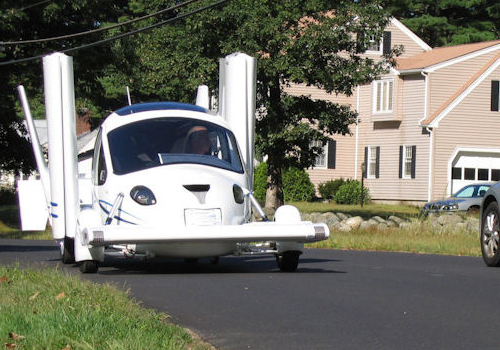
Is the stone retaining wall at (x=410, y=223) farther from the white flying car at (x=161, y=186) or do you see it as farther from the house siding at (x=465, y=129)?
the house siding at (x=465, y=129)

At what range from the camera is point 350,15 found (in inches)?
1319

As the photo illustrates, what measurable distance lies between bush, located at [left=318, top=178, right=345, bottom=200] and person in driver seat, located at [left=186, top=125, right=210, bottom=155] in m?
37.7

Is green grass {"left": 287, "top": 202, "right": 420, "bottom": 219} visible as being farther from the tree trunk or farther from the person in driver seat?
the person in driver seat

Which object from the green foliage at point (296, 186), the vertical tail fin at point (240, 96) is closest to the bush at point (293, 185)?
the green foliage at point (296, 186)

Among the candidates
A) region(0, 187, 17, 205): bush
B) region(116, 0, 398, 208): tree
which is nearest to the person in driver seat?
region(116, 0, 398, 208): tree

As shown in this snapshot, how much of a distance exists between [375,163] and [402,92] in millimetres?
4009

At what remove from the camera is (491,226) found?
46.9 feet

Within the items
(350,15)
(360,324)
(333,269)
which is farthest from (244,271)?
(350,15)

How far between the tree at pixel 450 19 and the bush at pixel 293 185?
1822cm

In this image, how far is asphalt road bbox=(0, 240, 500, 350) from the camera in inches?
299

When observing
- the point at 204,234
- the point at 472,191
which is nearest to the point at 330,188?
the point at 472,191

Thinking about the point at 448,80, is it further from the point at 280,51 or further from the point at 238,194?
the point at 238,194

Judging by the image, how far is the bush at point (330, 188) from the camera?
5156cm

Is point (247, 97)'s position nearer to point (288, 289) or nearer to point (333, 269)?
point (333, 269)
